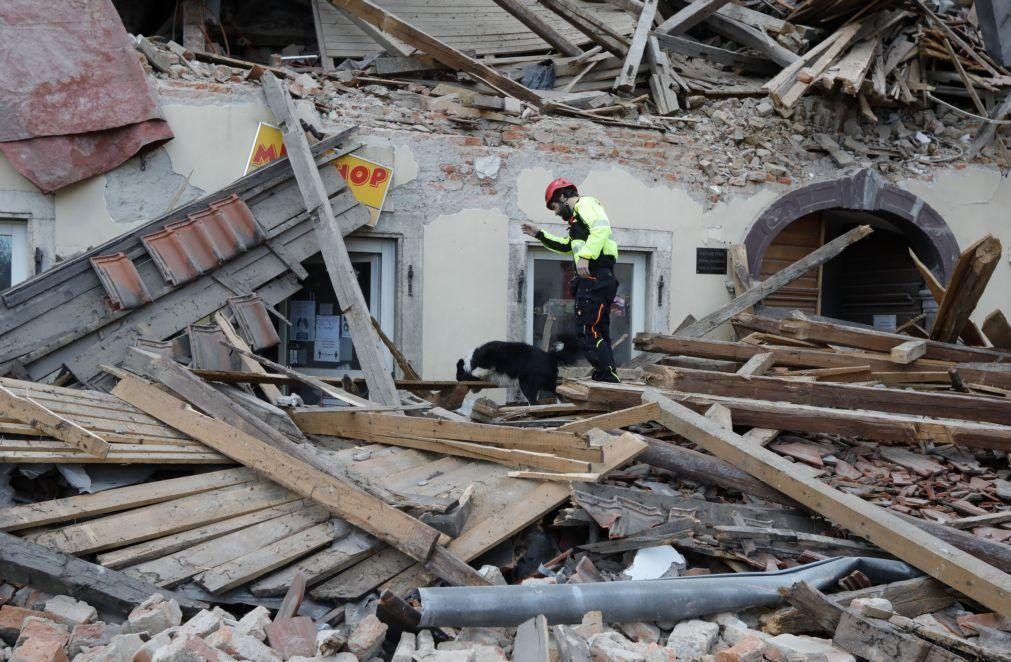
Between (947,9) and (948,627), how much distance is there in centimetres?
1020

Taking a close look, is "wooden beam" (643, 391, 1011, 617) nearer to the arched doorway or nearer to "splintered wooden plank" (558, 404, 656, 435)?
"splintered wooden plank" (558, 404, 656, 435)

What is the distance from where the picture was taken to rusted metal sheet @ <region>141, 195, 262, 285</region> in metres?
7.59

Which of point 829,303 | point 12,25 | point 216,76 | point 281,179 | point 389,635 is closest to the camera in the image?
point 389,635

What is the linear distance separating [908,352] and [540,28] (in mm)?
5648

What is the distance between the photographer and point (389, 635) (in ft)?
13.6

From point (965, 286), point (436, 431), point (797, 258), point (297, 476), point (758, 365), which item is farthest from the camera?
point (797, 258)

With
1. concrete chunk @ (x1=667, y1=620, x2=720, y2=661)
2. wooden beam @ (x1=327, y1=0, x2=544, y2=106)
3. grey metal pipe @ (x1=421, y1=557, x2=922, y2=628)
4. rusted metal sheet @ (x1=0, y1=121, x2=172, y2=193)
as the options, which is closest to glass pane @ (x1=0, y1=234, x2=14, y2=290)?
rusted metal sheet @ (x1=0, y1=121, x2=172, y2=193)

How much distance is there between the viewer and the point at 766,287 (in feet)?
32.4

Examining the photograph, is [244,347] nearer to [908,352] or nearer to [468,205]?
[468,205]

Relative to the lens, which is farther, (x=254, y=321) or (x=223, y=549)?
(x=254, y=321)

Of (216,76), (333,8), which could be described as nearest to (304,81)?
(216,76)

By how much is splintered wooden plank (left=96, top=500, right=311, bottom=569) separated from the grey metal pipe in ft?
4.05

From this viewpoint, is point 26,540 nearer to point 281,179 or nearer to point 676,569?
point 676,569

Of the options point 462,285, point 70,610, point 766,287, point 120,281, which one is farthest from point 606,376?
point 70,610
